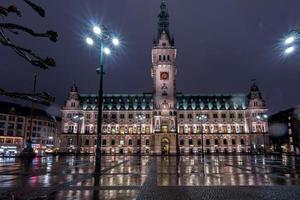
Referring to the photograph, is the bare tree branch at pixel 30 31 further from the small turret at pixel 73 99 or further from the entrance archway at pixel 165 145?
the small turret at pixel 73 99

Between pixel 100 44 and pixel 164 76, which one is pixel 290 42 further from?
pixel 164 76

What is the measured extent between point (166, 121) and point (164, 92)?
12427 mm

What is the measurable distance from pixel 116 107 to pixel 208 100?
4593cm

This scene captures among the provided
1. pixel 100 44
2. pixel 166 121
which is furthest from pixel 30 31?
pixel 166 121

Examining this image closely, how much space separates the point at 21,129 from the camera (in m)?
121

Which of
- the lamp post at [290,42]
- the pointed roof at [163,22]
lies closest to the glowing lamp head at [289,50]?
the lamp post at [290,42]

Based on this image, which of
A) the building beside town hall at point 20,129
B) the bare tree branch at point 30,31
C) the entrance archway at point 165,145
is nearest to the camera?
the bare tree branch at point 30,31

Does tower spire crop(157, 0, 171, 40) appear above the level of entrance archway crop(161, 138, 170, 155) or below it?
above

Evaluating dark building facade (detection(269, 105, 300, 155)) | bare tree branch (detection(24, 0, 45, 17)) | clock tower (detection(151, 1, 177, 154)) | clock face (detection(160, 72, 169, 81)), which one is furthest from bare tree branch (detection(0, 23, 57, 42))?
dark building facade (detection(269, 105, 300, 155))

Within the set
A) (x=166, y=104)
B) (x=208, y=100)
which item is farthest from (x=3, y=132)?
(x=208, y=100)

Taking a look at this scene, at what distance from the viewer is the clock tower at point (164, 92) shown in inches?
4178

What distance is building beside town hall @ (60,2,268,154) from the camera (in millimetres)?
109062

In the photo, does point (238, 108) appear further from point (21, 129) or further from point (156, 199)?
point (156, 199)

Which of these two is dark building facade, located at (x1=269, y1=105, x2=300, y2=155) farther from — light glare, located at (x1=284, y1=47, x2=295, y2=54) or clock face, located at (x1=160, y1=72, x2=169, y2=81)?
light glare, located at (x1=284, y1=47, x2=295, y2=54)
